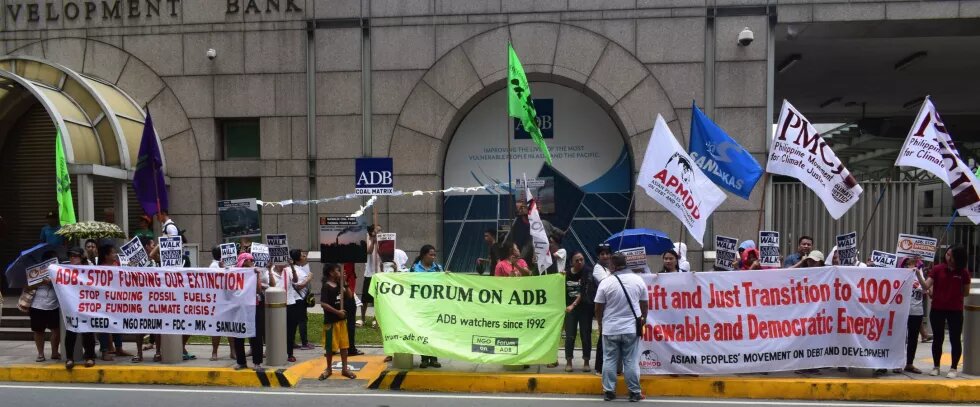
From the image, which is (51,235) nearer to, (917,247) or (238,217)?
(238,217)

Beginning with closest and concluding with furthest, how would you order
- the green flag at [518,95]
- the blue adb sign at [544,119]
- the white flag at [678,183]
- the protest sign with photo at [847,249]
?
1. the white flag at [678,183]
2. the protest sign with photo at [847,249]
3. the green flag at [518,95]
4. the blue adb sign at [544,119]

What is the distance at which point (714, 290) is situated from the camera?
9203 mm

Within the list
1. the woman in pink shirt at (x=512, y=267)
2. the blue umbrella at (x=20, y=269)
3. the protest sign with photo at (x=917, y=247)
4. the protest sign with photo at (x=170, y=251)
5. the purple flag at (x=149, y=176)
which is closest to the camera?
the protest sign with photo at (x=917, y=247)

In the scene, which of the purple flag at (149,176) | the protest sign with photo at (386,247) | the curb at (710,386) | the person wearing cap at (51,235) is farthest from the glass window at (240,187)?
the curb at (710,386)

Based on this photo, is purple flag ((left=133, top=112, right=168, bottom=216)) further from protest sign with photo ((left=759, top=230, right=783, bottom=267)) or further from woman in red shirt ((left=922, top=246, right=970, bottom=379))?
woman in red shirt ((left=922, top=246, right=970, bottom=379))

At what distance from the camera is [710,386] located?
890cm

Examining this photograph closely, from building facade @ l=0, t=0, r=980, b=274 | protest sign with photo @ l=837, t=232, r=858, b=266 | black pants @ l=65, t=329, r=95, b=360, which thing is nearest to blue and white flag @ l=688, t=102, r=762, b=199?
protest sign with photo @ l=837, t=232, r=858, b=266

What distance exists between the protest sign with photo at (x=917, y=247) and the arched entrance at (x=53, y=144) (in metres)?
14.1

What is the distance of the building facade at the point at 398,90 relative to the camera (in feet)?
51.0

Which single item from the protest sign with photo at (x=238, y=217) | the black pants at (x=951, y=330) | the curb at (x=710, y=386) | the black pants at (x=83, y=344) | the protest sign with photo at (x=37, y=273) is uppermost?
the protest sign with photo at (x=238, y=217)

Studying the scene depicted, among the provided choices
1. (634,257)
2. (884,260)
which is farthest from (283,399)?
(884,260)

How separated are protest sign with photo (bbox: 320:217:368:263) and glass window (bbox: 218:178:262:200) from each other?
7.53 m

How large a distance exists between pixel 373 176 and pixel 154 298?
143 inches

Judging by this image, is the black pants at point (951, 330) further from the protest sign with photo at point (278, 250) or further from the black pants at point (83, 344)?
the black pants at point (83, 344)
